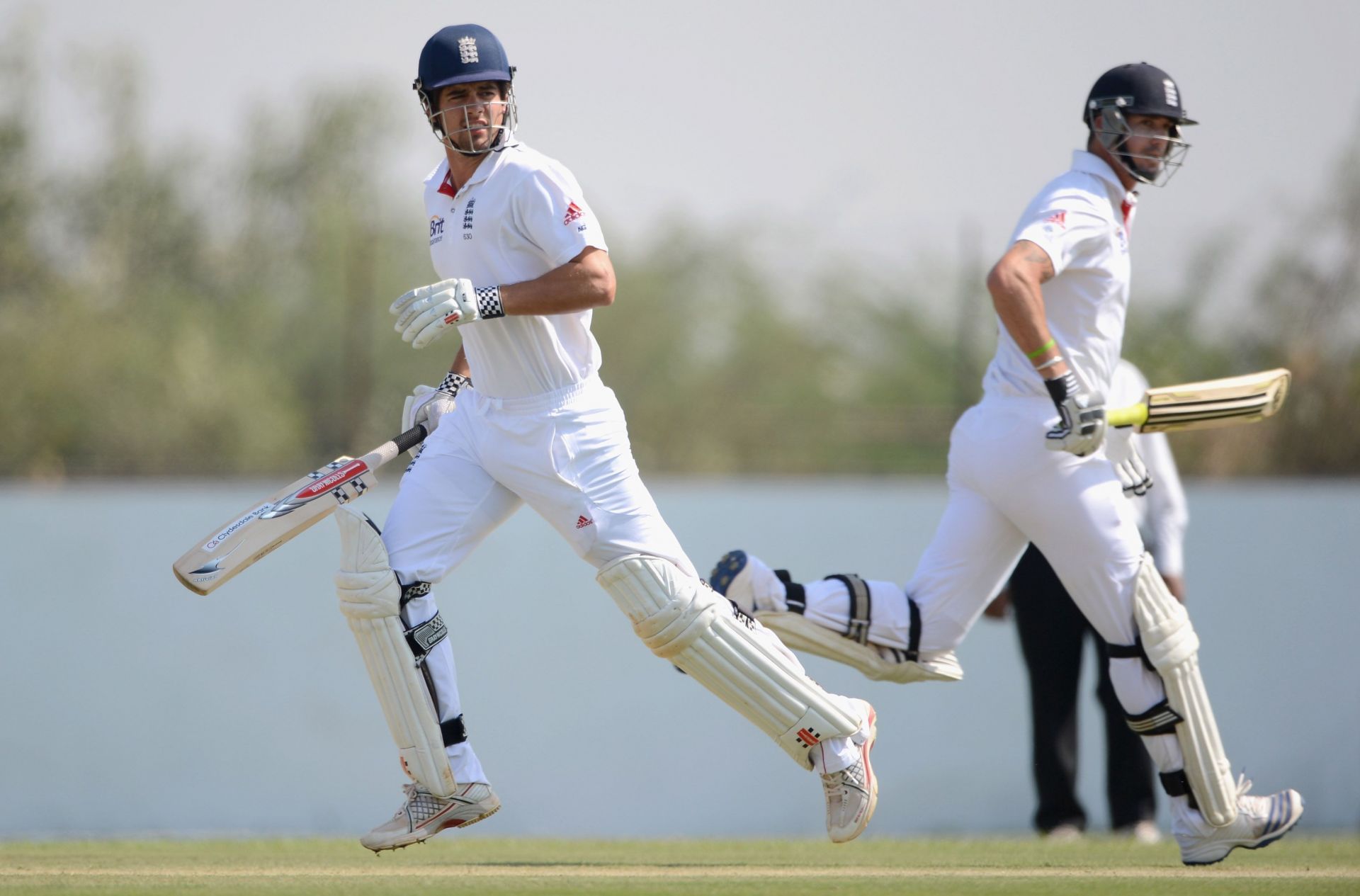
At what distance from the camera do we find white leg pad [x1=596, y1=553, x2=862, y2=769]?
15.1 ft

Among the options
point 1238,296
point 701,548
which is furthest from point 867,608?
point 1238,296

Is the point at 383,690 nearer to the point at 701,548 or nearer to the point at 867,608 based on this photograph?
the point at 867,608

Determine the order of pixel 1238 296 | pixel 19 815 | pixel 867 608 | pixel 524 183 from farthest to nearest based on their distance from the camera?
pixel 1238 296 → pixel 19 815 → pixel 867 608 → pixel 524 183

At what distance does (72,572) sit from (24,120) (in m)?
10.2

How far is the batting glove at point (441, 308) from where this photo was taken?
4395 mm

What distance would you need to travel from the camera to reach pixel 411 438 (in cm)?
505

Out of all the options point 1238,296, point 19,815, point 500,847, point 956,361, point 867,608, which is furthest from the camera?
point 1238,296

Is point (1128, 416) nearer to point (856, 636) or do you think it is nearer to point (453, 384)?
point (856, 636)

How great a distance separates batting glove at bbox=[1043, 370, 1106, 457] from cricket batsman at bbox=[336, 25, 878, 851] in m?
0.95

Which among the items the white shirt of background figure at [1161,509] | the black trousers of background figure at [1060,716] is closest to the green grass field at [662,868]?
the black trousers of background figure at [1060,716]

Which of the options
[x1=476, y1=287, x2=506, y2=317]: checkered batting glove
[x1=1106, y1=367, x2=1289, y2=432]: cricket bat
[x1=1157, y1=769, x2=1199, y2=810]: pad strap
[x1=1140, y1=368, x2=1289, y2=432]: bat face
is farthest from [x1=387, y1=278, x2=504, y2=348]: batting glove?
[x1=1157, y1=769, x2=1199, y2=810]: pad strap

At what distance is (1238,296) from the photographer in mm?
12586

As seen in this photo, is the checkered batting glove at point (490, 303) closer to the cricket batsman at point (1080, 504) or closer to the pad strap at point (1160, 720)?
the cricket batsman at point (1080, 504)

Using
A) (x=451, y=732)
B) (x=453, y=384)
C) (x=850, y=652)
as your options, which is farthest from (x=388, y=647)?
(x=850, y=652)
